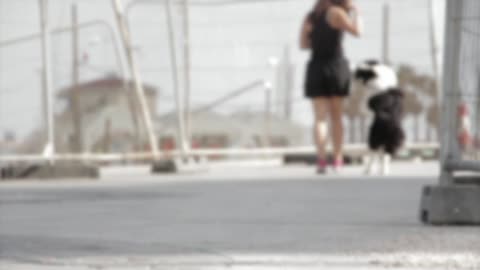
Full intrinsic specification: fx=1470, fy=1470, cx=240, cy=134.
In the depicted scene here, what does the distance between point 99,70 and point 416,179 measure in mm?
3704

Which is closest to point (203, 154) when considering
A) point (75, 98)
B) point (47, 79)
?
→ point (75, 98)

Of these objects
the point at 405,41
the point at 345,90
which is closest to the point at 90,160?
the point at 345,90

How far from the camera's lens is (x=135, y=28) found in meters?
13.1

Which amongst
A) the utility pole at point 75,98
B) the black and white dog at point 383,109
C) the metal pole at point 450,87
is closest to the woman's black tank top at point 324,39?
the black and white dog at point 383,109

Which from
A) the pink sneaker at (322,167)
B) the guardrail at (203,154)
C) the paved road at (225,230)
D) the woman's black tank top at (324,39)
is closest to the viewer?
the paved road at (225,230)

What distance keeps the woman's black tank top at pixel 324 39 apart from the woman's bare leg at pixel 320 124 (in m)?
0.37

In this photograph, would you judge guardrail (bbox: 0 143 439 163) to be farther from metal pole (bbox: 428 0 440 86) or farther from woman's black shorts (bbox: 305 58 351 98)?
woman's black shorts (bbox: 305 58 351 98)

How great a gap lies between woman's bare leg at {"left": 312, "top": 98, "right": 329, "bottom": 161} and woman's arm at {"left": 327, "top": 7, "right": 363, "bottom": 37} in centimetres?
64

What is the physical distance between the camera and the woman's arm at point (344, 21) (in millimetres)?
11867

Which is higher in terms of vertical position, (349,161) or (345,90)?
(345,90)

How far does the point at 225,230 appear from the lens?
5410 millimetres

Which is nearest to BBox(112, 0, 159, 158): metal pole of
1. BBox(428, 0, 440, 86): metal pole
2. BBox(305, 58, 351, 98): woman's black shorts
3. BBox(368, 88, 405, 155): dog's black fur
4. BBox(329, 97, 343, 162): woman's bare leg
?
BBox(305, 58, 351, 98): woman's black shorts

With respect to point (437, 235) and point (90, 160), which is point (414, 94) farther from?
point (437, 235)

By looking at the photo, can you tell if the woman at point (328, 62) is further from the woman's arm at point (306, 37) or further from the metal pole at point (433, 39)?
the metal pole at point (433, 39)
